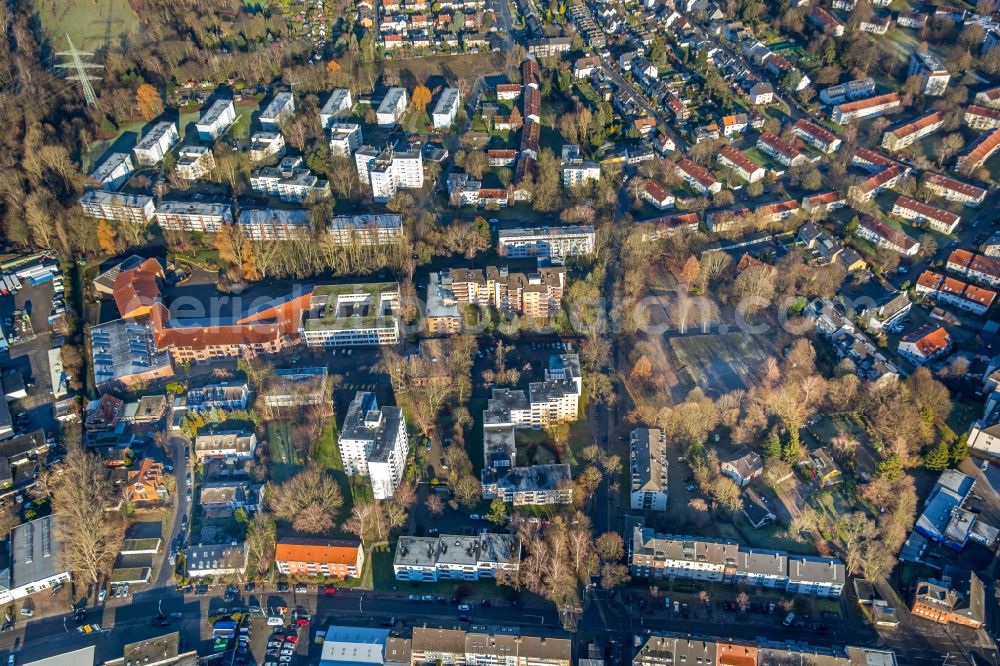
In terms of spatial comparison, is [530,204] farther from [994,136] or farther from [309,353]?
[994,136]

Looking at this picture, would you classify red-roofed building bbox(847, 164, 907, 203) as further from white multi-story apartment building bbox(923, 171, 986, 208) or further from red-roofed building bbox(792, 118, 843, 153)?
red-roofed building bbox(792, 118, 843, 153)

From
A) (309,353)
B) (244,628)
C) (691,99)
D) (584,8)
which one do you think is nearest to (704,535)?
(244,628)

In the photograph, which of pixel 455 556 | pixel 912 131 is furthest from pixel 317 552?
pixel 912 131

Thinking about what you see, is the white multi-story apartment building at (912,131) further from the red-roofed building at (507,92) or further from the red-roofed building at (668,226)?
the red-roofed building at (507,92)

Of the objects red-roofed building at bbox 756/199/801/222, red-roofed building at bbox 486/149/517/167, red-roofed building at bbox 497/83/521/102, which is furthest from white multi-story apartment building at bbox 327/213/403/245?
red-roofed building at bbox 756/199/801/222

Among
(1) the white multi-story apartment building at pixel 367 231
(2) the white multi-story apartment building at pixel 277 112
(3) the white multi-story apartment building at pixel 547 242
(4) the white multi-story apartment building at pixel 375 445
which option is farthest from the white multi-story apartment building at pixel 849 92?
(4) the white multi-story apartment building at pixel 375 445

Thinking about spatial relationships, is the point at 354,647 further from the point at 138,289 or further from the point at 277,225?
the point at 277,225
